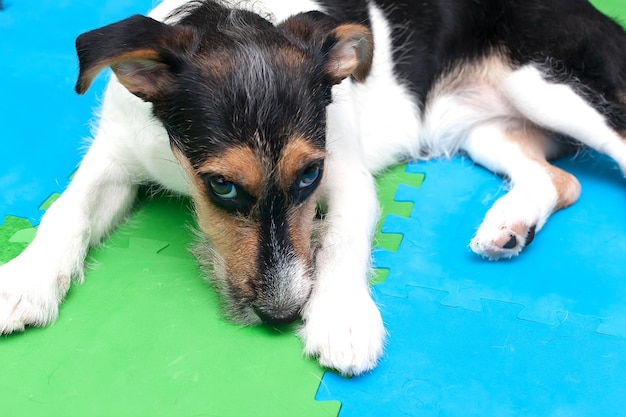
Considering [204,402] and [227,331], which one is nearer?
[204,402]

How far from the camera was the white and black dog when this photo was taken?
2.50 meters

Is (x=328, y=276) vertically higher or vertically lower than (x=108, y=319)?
higher

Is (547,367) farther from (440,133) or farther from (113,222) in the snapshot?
(113,222)

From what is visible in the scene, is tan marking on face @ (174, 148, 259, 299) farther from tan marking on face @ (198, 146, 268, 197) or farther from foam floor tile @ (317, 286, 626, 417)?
foam floor tile @ (317, 286, 626, 417)

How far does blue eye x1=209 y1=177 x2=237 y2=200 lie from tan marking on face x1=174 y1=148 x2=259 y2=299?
0.06 metres

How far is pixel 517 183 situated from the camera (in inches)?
141

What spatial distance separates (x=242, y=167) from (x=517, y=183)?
65.0 inches

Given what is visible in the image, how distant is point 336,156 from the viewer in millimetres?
3252

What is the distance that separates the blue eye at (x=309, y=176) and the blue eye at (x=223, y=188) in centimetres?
23

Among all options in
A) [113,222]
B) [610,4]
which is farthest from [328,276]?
[610,4]

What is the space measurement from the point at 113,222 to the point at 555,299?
1866 millimetres

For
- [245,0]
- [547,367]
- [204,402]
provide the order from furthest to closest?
[245,0] < [547,367] < [204,402]

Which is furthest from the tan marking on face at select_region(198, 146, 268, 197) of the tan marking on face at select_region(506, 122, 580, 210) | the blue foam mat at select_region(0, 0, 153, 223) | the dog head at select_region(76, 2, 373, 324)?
the tan marking on face at select_region(506, 122, 580, 210)

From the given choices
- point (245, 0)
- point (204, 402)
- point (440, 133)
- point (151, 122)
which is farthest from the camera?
point (440, 133)
